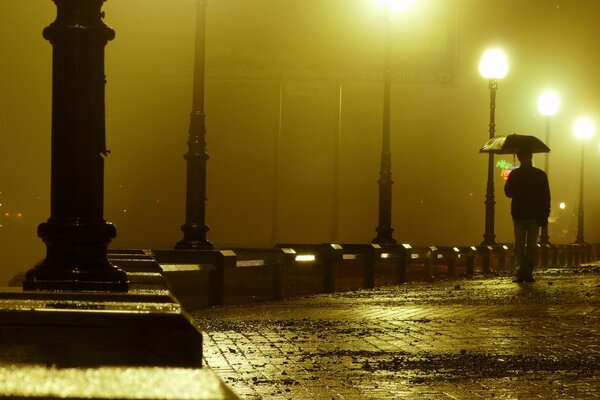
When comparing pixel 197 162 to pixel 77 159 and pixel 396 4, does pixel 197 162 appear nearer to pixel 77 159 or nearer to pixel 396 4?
pixel 396 4

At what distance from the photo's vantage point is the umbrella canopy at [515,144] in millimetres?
27484

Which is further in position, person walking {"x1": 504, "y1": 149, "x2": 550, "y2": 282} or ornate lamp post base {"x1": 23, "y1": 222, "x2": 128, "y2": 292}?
person walking {"x1": 504, "y1": 149, "x2": 550, "y2": 282}

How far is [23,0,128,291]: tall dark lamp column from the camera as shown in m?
6.73

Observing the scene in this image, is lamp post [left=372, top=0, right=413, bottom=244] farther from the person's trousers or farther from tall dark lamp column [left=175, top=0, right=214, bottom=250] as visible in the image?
tall dark lamp column [left=175, top=0, right=214, bottom=250]

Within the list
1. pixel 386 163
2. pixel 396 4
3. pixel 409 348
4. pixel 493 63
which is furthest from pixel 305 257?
pixel 493 63

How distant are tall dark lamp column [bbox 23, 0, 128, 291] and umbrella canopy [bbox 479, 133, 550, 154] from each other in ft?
67.1

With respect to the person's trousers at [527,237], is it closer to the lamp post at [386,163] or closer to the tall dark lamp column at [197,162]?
the tall dark lamp column at [197,162]

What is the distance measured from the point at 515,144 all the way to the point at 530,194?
8152 millimetres

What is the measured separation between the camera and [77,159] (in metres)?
6.80

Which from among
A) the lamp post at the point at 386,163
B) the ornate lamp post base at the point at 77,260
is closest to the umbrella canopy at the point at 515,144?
the lamp post at the point at 386,163

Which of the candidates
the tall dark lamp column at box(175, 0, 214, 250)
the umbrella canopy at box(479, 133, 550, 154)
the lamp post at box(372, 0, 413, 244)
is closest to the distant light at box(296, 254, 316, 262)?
the tall dark lamp column at box(175, 0, 214, 250)

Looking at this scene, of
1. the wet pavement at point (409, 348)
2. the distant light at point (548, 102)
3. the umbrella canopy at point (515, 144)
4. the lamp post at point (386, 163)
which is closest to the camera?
the wet pavement at point (409, 348)

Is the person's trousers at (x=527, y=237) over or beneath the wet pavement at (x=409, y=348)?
over

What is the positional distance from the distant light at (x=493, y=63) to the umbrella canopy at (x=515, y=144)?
7237 millimetres
